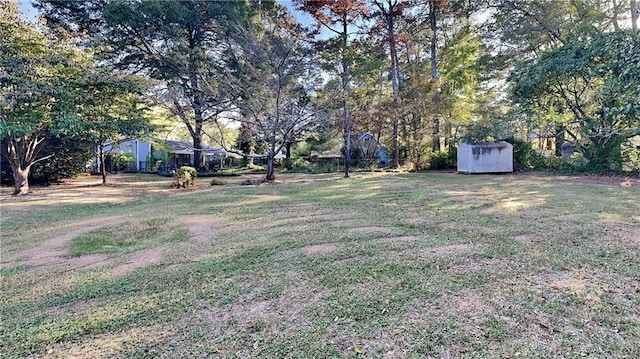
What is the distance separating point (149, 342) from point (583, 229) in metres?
4.78

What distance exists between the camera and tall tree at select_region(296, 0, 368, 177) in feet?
48.9

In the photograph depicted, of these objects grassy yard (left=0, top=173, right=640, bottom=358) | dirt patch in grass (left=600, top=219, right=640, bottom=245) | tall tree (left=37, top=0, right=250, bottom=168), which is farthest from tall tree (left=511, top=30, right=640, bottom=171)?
tall tree (left=37, top=0, right=250, bottom=168)

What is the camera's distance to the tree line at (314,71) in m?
9.36

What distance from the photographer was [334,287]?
266 cm

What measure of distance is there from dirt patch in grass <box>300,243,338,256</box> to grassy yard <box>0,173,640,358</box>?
0.02m

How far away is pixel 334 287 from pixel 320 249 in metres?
1.05

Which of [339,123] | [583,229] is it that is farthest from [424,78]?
[583,229]

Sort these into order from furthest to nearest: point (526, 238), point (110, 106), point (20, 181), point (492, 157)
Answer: point (492, 157)
point (110, 106)
point (20, 181)
point (526, 238)

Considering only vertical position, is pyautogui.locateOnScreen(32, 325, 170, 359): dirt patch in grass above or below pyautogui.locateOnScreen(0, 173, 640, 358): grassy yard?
Answer: below

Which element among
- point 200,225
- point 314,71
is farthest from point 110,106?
point 314,71

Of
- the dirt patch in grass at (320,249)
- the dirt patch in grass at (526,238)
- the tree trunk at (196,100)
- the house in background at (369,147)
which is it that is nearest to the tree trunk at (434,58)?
the house in background at (369,147)

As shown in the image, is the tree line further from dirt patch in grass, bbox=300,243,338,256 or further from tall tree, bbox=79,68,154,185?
dirt patch in grass, bbox=300,243,338,256

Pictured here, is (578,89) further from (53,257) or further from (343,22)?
(53,257)

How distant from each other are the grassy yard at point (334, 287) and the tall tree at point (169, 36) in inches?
407
